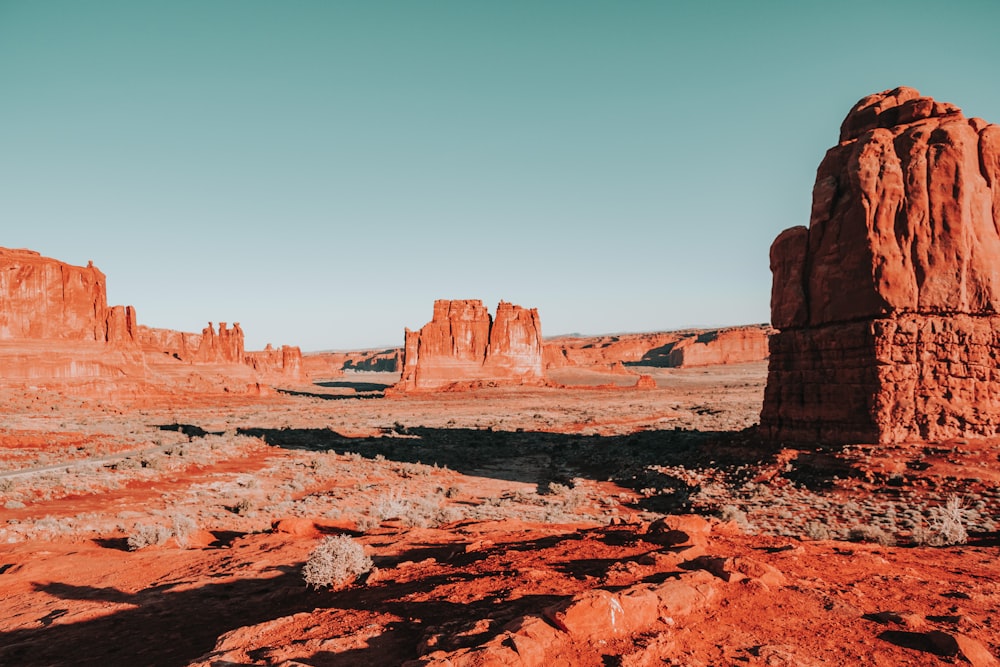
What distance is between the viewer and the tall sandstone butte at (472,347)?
70250mm

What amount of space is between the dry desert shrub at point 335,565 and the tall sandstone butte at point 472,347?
62.7 meters

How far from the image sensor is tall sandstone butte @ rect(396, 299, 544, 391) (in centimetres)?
7025

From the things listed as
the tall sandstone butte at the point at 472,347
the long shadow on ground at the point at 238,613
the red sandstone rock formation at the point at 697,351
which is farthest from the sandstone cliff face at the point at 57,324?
the red sandstone rock formation at the point at 697,351

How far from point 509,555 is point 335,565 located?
2.24m

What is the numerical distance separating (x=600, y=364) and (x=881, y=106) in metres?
79.3

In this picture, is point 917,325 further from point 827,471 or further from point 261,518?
point 261,518

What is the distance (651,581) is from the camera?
5520 mm

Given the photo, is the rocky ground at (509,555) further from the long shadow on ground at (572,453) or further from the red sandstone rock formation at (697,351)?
the red sandstone rock formation at (697,351)

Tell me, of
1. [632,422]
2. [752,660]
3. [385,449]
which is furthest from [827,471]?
[632,422]

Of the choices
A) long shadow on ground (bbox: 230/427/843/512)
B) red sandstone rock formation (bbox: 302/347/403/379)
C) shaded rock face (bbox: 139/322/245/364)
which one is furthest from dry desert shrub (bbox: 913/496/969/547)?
red sandstone rock formation (bbox: 302/347/403/379)

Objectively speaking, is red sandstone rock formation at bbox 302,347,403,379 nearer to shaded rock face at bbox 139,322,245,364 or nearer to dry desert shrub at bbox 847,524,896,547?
shaded rock face at bbox 139,322,245,364

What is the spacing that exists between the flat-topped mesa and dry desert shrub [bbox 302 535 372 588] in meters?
49.3

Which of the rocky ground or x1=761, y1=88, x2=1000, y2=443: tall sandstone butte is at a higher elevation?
x1=761, y1=88, x2=1000, y2=443: tall sandstone butte

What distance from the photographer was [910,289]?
15203 millimetres
